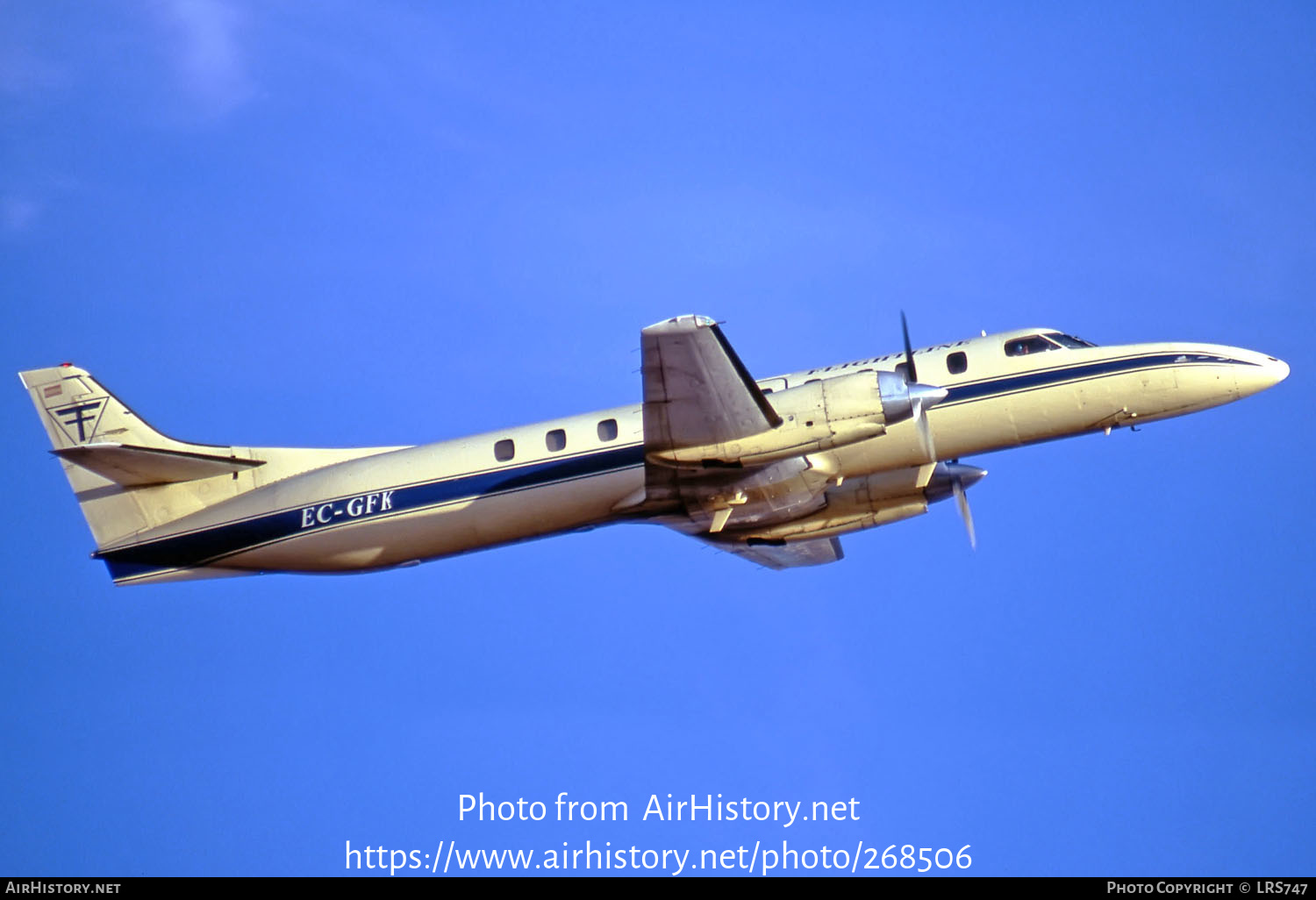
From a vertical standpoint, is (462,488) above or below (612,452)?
below

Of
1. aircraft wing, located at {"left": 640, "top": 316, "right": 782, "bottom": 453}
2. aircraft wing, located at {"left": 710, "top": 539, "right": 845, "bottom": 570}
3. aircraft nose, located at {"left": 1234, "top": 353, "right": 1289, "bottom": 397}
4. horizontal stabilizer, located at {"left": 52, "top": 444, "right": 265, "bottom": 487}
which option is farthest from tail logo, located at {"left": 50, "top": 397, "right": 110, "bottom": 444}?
aircraft nose, located at {"left": 1234, "top": 353, "right": 1289, "bottom": 397}

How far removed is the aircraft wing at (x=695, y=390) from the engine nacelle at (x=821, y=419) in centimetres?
17

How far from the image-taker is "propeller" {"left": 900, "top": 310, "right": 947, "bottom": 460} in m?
21.3

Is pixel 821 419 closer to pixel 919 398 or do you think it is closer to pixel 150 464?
pixel 919 398

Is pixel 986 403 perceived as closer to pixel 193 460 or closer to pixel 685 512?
pixel 685 512

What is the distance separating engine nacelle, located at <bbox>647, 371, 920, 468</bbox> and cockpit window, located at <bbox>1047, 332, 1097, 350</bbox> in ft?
11.8

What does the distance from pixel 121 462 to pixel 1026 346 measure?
51.9 feet

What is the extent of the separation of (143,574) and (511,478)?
7049 millimetres

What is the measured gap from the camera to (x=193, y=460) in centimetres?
2486

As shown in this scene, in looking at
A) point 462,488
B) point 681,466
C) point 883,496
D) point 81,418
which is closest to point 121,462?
point 81,418

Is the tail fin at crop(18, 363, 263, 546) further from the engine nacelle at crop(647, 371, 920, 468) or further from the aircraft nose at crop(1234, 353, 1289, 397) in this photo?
the aircraft nose at crop(1234, 353, 1289, 397)

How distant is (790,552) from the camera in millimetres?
26031

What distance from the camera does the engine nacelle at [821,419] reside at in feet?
67.9
